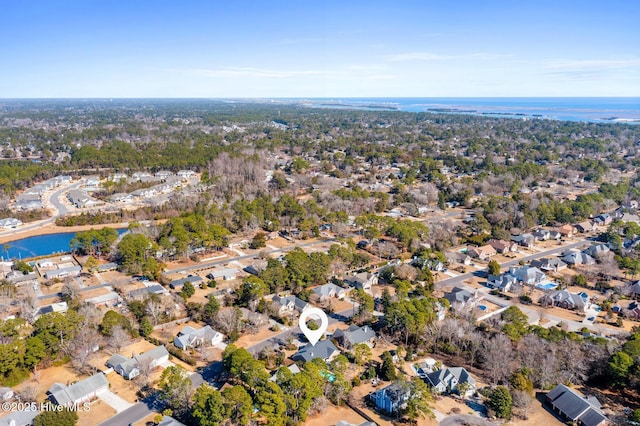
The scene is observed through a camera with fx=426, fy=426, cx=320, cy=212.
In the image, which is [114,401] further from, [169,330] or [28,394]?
[169,330]

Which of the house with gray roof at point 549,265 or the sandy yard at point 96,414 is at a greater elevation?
the house with gray roof at point 549,265

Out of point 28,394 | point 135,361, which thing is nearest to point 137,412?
point 135,361

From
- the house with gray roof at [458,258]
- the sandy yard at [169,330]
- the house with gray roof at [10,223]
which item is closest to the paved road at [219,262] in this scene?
the sandy yard at [169,330]

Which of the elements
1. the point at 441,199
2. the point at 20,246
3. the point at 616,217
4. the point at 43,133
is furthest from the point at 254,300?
the point at 43,133

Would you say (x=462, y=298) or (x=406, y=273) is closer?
(x=462, y=298)

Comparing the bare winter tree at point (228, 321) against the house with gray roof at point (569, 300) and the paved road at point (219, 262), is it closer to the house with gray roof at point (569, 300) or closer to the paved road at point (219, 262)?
the paved road at point (219, 262)
